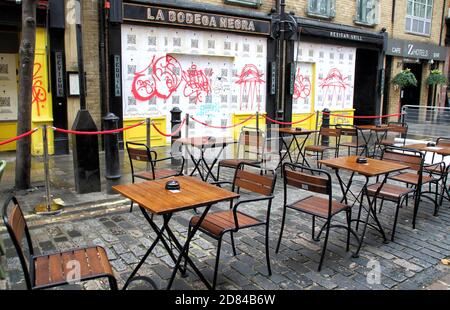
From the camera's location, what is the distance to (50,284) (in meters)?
2.48

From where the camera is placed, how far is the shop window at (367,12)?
592 inches

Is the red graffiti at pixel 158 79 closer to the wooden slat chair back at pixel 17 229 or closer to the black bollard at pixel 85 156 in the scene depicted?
the black bollard at pixel 85 156

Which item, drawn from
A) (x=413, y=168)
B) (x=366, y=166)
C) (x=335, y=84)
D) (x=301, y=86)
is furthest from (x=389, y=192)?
(x=335, y=84)

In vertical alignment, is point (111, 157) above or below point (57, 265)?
above

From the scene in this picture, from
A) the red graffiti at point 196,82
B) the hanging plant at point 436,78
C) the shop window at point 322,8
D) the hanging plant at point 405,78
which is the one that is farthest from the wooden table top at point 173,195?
the hanging plant at point 436,78

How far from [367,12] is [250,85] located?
6.27 metres

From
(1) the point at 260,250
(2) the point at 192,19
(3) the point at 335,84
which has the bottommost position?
(1) the point at 260,250

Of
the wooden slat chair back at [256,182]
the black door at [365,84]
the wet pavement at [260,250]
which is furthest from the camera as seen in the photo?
the black door at [365,84]

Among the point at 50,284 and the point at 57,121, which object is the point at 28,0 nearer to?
the point at 57,121

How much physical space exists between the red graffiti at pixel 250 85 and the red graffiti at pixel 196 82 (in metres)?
1.06

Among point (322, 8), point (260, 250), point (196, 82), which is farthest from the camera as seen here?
point (322, 8)

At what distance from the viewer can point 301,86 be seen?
1384cm

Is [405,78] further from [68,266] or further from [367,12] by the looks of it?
[68,266]
